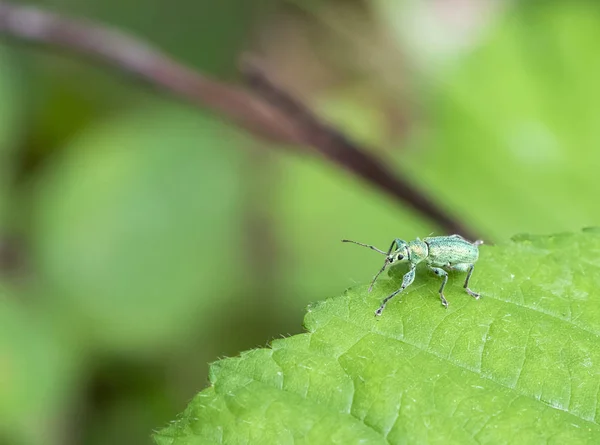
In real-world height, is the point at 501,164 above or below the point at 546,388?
above

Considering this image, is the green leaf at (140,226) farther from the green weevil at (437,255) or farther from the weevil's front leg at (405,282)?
the weevil's front leg at (405,282)

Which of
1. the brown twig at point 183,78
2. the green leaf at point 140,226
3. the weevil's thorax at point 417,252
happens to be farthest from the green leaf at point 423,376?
the green leaf at point 140,226

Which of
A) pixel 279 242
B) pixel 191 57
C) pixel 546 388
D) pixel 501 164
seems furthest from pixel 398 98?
pixel 546 388

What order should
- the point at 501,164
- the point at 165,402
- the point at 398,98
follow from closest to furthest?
the point at 165,402
the point at 501,164
the point at 398,98

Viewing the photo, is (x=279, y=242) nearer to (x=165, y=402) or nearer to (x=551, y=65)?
(x=165, y=402)

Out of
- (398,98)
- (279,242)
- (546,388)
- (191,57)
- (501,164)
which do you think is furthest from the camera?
(191,57)

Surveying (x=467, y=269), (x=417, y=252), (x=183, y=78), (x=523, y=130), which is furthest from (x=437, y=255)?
(x=523, y=130)

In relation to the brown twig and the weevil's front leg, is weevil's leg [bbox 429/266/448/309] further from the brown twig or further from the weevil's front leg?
the brown twig

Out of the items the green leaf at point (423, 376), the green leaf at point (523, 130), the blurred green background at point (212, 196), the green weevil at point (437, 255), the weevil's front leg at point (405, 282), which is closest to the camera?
the green leaf at point (423, 376)
